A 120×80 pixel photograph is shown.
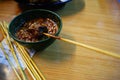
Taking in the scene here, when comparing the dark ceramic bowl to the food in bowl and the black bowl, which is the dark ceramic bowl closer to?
the food in bowl

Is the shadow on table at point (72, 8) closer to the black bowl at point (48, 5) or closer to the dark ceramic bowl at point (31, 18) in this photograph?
the black bowl at point (48, 5)

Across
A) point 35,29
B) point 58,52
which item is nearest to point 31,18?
point 35,29

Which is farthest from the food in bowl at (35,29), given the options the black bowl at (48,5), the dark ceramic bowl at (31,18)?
the black bowl at (48,5)

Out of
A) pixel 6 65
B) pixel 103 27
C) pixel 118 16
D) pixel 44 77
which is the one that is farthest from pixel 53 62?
pixel 118 16

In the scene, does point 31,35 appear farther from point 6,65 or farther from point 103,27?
point 103,27

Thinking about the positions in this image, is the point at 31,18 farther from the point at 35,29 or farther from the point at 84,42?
the point at 84,42

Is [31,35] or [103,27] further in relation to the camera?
[103,27]
